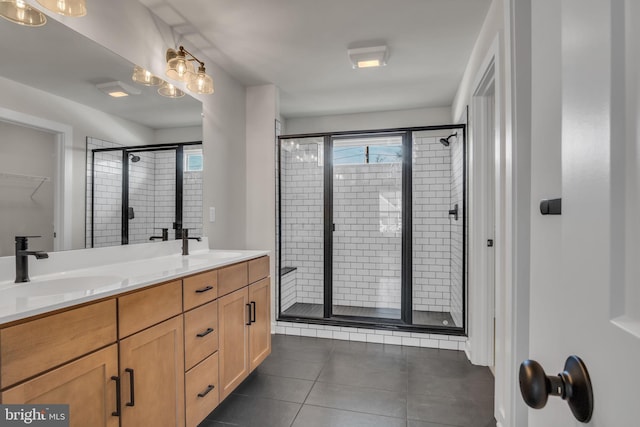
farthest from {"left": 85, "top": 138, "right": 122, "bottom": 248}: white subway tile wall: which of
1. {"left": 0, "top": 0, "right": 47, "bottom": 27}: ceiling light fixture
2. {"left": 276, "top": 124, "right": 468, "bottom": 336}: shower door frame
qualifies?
{"left": 276, "top": 124, "right": 468, "bottom": 336}: shower door frame

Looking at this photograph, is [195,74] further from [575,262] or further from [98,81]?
[575,262]

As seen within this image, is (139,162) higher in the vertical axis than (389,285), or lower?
higher

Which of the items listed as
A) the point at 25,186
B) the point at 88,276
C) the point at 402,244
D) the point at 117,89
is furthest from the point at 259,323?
the point at 117,89

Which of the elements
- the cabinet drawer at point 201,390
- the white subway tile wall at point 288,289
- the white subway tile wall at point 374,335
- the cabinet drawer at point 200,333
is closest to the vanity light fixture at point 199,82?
the cabinet drawer at point 200,333

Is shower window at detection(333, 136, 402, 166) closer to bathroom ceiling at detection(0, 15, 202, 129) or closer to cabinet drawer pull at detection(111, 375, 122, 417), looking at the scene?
bathroom ceiling at detection(0, 15, 202, 129)

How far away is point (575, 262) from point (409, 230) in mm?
2839

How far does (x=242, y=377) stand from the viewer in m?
2.07

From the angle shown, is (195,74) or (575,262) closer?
(575,262)

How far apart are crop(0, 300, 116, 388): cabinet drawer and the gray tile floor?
1048 mm

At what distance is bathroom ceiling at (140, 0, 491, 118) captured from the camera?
2.08 m

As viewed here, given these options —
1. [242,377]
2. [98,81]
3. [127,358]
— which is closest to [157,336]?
[127,358]

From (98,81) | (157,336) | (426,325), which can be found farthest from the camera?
(426,325)

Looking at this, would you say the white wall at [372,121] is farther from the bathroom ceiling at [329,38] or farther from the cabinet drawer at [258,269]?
the cabinet drawer at [258,269]

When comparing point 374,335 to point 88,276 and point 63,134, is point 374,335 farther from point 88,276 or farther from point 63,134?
point 63,134
